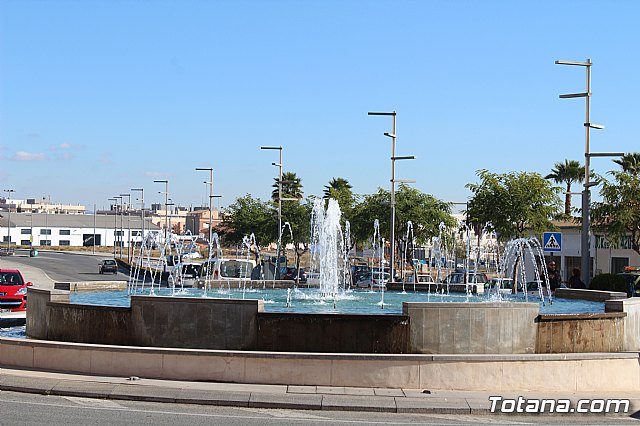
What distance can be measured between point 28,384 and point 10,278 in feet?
49.4

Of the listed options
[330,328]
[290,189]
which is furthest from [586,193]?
[290,189]

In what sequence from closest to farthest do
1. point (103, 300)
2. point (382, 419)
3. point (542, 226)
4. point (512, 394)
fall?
point (382, 419) → point (512, 394) → point (103, 300) → point (542, 226)

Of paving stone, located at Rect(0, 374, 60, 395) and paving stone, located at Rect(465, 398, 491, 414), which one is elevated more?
paving stone, located at Rect(0, 374, 60, 395)

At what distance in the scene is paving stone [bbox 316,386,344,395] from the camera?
46.9 feet

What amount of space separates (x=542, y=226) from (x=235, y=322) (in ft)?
95.0

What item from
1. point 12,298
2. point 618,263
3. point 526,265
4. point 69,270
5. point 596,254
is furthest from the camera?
point 69,270

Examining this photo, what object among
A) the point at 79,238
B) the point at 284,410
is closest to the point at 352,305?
the point at 284,410

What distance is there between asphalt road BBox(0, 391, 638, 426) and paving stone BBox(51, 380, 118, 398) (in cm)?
20

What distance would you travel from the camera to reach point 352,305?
23000 millimetres

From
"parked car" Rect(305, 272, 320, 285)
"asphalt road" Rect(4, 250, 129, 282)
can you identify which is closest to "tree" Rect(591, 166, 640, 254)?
"parked car" Rect(305, 272, 320, 285)

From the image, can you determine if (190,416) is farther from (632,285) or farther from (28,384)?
(632,285)

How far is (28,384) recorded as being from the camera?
14.6 metres

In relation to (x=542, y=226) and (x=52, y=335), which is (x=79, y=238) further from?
(x=52, y=335)

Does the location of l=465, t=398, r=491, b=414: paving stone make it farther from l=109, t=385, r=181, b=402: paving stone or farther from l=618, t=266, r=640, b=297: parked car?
l=618, t=266, r=640, b=297: parked car
